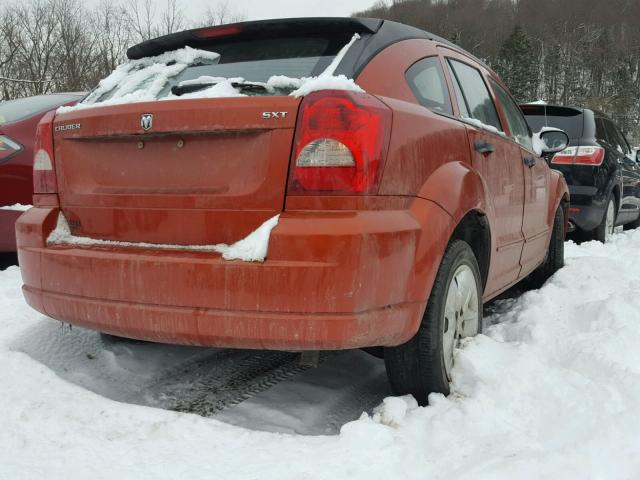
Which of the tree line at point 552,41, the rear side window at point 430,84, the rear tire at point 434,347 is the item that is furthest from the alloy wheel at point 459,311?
the tree line at point 552,41

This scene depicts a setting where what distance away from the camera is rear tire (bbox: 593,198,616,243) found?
6.39 m

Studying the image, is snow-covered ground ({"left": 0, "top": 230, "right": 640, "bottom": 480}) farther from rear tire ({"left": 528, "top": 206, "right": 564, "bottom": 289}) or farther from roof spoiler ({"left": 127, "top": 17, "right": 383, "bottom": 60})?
roof spoiler ({"left": 127, "top": 17, "right": 383, "bottom": 60})

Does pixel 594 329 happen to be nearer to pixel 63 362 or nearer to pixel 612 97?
pixel 63 362

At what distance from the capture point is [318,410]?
2.30 meters

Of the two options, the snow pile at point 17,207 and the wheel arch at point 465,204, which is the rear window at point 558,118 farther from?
the snow pile at point 17,207

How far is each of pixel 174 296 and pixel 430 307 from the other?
94cm

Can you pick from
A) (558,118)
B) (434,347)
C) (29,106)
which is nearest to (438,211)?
(434,347)

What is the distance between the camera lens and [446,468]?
172cm

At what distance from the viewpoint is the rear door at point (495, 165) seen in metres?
2.71

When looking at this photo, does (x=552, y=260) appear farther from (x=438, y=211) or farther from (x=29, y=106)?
(x=29, y=106)

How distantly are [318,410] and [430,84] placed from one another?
57.6 inches

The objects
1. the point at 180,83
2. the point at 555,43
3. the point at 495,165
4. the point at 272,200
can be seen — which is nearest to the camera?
the point at 272,200

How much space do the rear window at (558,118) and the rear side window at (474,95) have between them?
332cm

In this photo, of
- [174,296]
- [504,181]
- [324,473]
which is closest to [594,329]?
[504,181]
